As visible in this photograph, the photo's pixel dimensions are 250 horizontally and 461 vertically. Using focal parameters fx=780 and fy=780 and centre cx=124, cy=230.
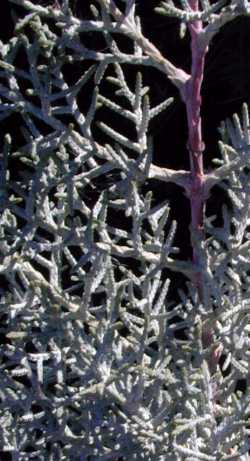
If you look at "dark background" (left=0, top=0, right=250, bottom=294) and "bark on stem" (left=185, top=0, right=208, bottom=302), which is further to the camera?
"dark background" (left=0, top=0, right=250, bottom=294)

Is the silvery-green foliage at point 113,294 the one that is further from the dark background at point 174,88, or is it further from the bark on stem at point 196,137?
the dark background at point 174,88

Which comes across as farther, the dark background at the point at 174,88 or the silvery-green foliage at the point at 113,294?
the dark background at the point at 174,88

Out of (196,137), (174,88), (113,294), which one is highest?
(174,88)

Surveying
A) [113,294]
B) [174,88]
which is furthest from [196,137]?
[174,88]

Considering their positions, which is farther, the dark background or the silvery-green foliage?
the dark background

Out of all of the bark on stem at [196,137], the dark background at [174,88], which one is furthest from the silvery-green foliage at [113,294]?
the dark background at [174,88]

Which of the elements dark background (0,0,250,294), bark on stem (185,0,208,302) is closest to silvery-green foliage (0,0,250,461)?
bark on stem (185,0,208,302)

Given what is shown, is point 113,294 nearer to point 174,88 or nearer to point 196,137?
point 196,137

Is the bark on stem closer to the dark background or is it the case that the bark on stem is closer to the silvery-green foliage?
the silvery-green foliage

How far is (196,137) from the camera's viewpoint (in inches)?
59.2

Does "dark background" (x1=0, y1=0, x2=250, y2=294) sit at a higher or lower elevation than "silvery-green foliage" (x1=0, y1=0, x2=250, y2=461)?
higher

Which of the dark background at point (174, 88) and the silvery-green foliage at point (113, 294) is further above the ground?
the dark background at point (174, 88)

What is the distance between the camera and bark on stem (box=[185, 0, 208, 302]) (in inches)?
56.7

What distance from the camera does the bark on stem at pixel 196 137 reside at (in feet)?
4.73
